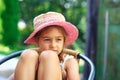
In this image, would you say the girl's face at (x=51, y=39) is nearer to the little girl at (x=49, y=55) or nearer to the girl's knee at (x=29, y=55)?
the little girl at (x=49, y=55)

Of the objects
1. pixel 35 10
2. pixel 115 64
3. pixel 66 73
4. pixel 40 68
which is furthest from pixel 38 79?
pixel 35 10

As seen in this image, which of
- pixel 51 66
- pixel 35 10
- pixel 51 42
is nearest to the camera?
pixel 51 66

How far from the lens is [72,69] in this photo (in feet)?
8.11

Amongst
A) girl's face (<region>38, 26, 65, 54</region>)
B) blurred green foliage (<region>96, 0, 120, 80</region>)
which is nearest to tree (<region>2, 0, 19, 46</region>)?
blurred green foliage (<region>96, 0, 120, 80</region>)

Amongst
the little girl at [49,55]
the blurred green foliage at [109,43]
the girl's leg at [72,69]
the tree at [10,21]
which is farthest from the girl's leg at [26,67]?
the tree at [10,21]

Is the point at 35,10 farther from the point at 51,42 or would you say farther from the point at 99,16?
the point at 51,42

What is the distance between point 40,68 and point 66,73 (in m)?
0.26

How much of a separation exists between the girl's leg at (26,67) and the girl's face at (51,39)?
14cm

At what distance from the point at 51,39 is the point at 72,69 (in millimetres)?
228

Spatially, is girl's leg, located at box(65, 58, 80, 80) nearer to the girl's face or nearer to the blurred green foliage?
the girl's face

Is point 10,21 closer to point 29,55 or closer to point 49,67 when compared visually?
point 29,55

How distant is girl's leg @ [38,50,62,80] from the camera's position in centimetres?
223

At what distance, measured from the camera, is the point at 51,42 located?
8.02 ft

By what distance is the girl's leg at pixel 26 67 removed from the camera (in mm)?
2273
